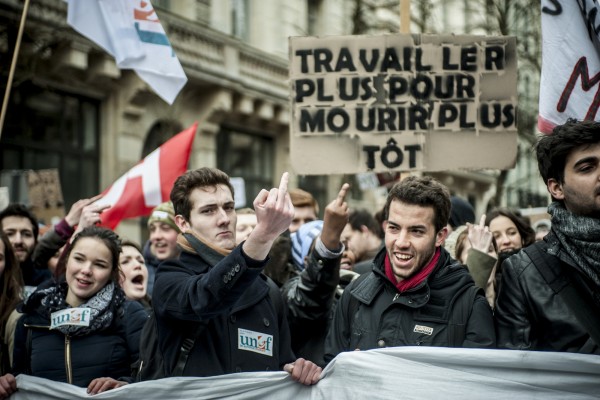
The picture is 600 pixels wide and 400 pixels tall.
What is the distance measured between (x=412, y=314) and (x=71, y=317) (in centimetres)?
161

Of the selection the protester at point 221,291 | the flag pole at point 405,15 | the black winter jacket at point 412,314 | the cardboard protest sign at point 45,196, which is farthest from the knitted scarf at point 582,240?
the cardboard protest sign at point 45,196

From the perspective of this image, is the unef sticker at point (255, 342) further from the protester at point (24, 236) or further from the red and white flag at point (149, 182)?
the red and white flag at point (149, 182)

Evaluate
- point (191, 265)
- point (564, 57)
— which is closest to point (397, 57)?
point (564, 57)

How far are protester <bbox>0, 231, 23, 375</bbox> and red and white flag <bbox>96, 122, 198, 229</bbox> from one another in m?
2.04

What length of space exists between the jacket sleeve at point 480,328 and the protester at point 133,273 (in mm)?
2741

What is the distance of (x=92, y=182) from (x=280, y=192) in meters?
12.7

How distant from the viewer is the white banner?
3279 millimetres

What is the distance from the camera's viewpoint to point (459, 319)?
11.4ft

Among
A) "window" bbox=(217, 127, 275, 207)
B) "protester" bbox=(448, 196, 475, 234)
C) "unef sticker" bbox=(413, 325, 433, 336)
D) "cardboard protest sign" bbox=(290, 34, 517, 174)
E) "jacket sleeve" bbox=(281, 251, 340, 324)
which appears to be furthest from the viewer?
"window" bbox=(217, 127, 275, 207)

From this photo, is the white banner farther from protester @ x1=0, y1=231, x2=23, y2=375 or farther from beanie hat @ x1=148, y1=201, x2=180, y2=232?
beanie hat @ x1=148, y1=201, x2=180, y2=232

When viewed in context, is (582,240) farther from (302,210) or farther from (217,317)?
(302,210)

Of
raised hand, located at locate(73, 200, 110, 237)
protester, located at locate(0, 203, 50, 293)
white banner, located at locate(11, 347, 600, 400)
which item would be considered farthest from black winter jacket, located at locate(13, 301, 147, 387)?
protester, located at locate(0, 203, 50, 293)

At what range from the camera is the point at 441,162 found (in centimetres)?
551

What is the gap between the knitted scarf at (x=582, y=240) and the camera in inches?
124
